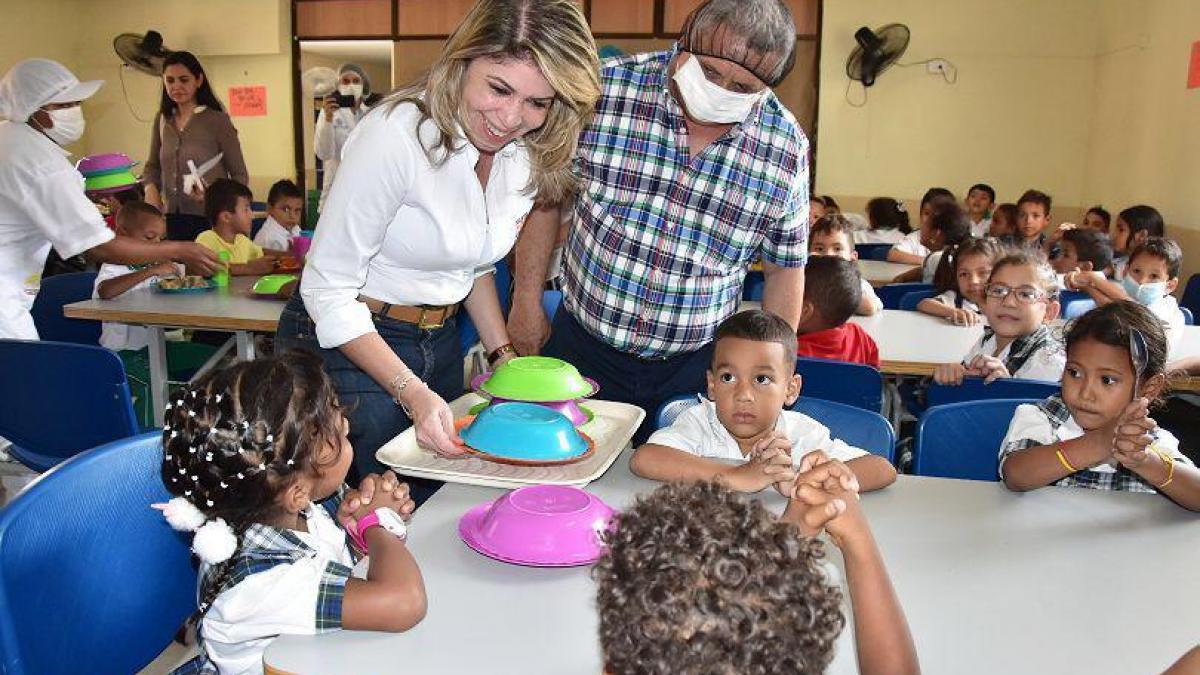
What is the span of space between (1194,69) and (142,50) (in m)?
8.96

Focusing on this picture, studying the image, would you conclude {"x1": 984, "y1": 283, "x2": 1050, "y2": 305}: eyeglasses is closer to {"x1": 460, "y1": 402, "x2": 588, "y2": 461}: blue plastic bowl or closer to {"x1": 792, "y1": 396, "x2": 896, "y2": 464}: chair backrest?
{"x1": 792, "y1": 396, "x2": 896, "y2": 464}: chair backrest

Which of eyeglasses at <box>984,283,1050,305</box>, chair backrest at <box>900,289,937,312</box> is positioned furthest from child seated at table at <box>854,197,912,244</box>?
eyeglasses at <box>984,283,1050,305</box>

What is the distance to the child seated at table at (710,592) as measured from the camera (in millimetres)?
798

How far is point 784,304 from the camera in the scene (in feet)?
7.42

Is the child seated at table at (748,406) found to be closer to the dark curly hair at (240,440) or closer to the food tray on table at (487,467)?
the food tray on table at (487,467)

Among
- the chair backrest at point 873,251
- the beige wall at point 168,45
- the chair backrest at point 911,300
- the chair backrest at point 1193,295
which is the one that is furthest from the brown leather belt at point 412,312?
the beige wall at point 168,45

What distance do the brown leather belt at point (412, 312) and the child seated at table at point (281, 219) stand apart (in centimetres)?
373

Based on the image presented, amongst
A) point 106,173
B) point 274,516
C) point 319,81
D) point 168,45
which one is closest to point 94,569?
point 274,516

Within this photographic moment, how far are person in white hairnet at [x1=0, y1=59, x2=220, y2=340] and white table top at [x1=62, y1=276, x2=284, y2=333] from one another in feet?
1.18

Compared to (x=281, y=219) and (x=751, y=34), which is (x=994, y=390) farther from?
(x=281, y=219)

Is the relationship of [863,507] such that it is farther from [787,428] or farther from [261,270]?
[261,270]

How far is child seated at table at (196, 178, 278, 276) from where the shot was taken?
14.9ft

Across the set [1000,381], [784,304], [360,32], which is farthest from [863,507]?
[360,32]

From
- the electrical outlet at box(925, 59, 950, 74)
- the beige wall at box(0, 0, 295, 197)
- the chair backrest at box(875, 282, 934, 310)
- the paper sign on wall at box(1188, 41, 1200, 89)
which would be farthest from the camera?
the beige wall at box(0, 0, 295, 197)
